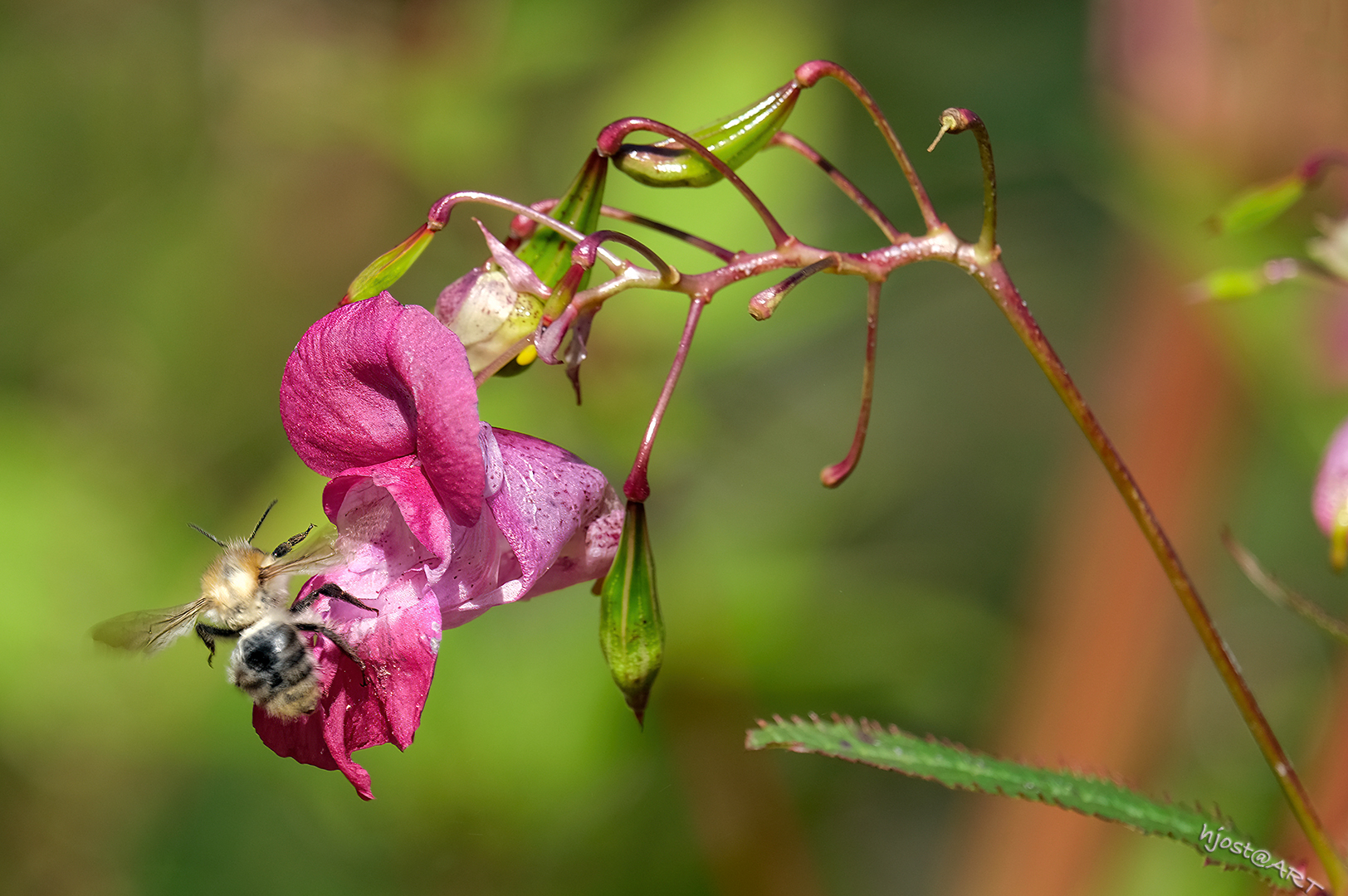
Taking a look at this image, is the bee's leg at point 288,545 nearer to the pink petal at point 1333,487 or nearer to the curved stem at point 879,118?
the curved stem at point 879,118

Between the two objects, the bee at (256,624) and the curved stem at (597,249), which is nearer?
the curved stem at (597,249)

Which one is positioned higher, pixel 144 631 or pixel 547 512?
pixel 547 512

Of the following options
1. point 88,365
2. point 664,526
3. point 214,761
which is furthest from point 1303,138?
A: point 88,365

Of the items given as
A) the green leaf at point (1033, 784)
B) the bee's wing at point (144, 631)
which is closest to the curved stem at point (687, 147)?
the green leaf at point (1033, 784)

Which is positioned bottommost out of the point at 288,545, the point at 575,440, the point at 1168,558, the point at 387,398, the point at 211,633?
the point at 575,440

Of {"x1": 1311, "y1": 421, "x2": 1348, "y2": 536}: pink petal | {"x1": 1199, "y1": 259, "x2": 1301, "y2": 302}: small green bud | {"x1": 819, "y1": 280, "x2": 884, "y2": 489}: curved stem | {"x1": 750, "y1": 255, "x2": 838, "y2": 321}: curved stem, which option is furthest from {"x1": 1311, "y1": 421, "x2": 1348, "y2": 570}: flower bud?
{"x1": 750, "y1": 255, "x2": 838, "y2": 321}: curved stem

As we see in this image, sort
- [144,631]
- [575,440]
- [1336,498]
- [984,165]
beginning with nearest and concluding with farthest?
[984,165] → [1336,498] → [144,631] → [575,440]

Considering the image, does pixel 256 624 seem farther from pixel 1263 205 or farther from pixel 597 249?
pixel 1263 205

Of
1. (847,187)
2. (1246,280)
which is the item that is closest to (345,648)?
(847,187)
